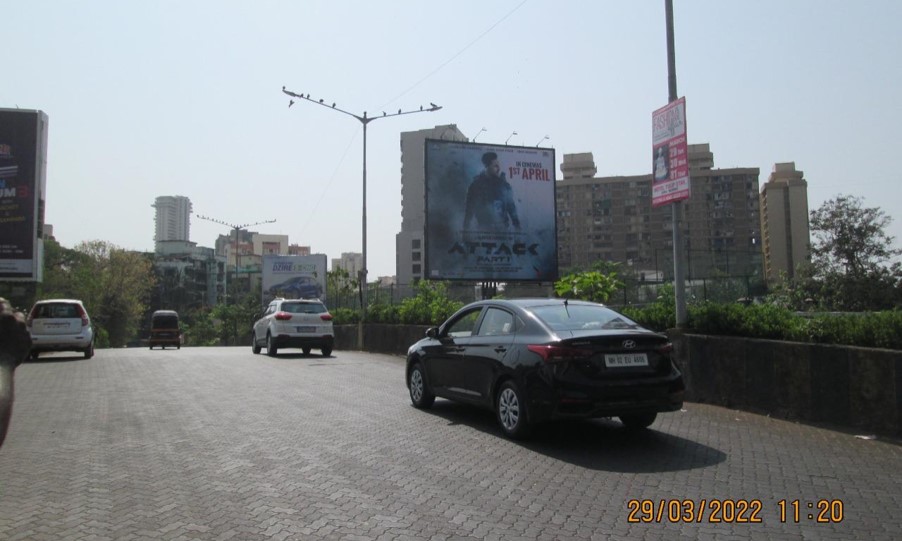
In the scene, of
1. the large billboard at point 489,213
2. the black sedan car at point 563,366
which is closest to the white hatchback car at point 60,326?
the large billboard at point 489,213

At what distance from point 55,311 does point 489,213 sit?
1367cm

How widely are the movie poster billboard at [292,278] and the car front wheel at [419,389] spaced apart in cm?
4924

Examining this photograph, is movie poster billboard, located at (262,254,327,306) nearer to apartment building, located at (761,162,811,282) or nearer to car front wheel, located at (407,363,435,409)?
car front wheel, located at (407,363,435,409)

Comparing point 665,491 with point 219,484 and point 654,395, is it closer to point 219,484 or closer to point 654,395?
point 654,395

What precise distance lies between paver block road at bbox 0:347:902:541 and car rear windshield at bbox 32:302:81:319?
11.0 metres

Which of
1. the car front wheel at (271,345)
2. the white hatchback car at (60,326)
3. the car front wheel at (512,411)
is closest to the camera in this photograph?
the car front wheel at (512,411)

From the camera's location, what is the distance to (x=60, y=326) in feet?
65.2

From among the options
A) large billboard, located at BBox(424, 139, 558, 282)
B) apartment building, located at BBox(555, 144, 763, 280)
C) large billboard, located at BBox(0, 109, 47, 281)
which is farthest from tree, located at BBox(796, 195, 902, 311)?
apartment building, located at BBox(555, 144, 763, 280)

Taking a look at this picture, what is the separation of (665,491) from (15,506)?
4804 mm

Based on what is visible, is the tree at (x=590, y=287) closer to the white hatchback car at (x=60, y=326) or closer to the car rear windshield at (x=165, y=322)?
the white hatchback car at (x=60, y=326)

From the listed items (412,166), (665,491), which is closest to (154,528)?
(665,491)

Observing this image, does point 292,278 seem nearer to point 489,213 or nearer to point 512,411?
point 489,213

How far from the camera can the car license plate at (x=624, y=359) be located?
23.1ft

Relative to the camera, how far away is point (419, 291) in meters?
24.4
